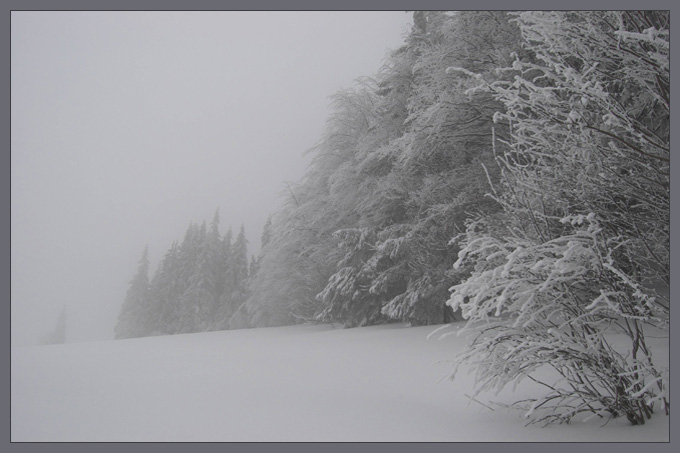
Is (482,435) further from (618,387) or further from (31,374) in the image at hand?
(31,374)

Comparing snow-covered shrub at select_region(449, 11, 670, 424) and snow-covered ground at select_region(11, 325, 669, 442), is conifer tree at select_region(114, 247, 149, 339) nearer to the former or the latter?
snow-covered ground at select_region(11, 325, 669, 442)

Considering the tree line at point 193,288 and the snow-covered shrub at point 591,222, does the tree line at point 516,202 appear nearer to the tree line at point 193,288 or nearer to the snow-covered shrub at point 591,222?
the snow-covered shrub at point 591,222

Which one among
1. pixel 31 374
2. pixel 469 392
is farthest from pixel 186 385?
pixel 469 392

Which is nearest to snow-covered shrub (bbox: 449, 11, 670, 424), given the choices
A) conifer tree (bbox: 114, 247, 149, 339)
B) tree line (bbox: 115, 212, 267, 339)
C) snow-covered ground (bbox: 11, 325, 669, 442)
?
snow-covered ground (bbox: 11, 325, 669, 442)

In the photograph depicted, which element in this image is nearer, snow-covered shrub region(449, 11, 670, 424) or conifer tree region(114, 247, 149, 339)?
snow-covered shrub region(449, 11, 670, 424)

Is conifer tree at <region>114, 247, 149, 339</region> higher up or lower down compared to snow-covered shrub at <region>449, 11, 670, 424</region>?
lower down

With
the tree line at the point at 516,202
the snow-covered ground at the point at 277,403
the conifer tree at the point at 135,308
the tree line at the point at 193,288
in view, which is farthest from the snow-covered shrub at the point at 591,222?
the conifer tree at the point at 135,308

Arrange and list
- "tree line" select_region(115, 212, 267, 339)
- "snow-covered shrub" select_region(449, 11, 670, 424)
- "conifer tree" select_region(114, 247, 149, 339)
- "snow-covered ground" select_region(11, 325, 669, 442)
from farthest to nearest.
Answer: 1. "conifer tree" select_region(114, 247, 149, 339)
2. "tree line" select_region(115, 212, 267, 339)
3. "snow-covered ground" select_region(11, 325, 669, 442)
4. "snow-covered shrub" select_region(449, 11, 670, 424)

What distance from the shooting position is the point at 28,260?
5086 millimetres

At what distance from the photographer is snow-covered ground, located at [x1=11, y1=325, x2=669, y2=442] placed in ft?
10.8

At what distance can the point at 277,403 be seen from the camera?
13.5 feet

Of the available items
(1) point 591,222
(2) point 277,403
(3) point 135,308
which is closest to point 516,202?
(1) point 591,222

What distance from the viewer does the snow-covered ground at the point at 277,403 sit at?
10.8 ft

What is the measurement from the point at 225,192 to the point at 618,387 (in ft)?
312
